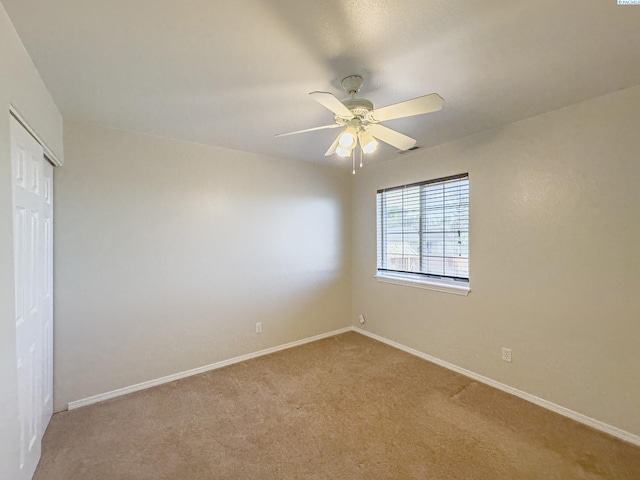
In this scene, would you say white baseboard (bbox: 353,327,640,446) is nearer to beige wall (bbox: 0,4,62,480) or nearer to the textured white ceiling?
the textured white ceiling

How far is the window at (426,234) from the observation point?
3029 millimetres

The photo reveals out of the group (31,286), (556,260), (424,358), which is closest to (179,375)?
(31,286)

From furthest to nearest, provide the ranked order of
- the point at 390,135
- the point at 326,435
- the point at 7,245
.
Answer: the point at 326,435
the point at 390,135
the point at 7,245

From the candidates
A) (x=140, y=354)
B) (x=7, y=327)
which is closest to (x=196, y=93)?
(x=7, y=327)

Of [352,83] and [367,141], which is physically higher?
[352,83]

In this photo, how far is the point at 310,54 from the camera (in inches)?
61.8

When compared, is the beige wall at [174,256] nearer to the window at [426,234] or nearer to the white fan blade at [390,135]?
the window at [426,234]

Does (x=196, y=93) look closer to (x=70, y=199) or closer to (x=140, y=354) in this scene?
(x=70, y=199)

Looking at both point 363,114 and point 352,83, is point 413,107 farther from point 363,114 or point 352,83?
point 352,83

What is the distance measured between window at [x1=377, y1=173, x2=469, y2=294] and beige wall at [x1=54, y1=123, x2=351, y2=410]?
83cm

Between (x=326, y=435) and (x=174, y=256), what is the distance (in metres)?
2.10

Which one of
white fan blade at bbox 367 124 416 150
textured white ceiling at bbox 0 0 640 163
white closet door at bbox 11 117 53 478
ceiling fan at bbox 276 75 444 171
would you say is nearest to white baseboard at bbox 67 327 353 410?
white closet door at bbox 11 117 53 478

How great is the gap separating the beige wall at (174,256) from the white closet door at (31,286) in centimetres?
23

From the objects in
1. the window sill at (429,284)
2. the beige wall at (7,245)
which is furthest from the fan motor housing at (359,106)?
the window sill at (429,284)
